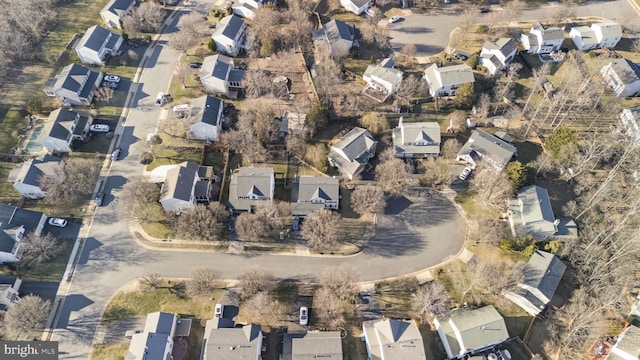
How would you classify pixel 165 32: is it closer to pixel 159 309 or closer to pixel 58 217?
pixel 58 217

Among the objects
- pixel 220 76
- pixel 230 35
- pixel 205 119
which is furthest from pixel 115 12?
pixel 205 119

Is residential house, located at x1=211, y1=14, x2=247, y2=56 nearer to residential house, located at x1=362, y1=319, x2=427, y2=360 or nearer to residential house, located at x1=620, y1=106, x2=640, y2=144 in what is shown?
residential house, located at x1=362, y1=319, x2=427, y2=360

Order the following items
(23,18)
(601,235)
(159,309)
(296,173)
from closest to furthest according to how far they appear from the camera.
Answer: (159,309), (601,235), (296,173), (23,18)

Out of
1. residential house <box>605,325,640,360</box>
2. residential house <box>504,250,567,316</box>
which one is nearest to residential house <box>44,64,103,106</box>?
residential house <box>504,250,567,316</box>

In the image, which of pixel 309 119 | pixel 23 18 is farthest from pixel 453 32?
pixel 23 18

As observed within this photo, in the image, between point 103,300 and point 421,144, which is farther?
point 421,144

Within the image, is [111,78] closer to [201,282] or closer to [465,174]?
[201,282]
